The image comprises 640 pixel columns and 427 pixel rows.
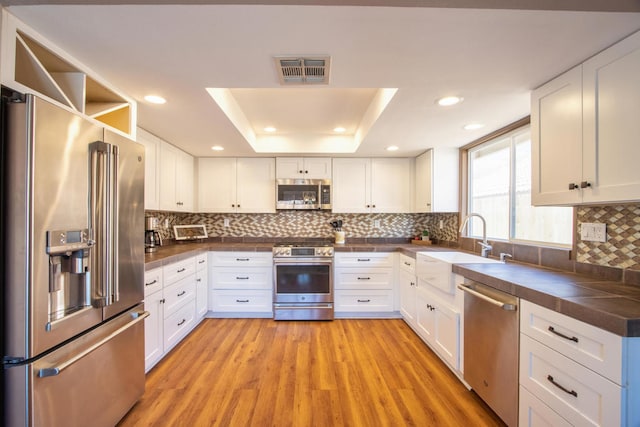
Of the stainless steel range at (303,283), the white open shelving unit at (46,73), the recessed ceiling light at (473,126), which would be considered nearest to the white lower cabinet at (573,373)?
the recessed ceiling light at (473,126)

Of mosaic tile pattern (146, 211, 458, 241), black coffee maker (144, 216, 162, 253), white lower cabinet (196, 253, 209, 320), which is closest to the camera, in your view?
black coffee maker (144, 216, 162, 253)

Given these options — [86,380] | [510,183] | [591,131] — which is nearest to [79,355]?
[86,380]

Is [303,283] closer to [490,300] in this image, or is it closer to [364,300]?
[364,300]

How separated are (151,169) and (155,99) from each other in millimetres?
960

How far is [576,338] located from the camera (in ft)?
3.57

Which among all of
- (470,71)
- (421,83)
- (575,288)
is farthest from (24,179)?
(575,288)

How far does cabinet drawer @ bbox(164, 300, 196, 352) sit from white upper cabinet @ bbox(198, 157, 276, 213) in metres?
1.39

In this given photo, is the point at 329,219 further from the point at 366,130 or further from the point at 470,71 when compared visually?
the point at 470,71

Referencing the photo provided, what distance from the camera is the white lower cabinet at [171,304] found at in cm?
199

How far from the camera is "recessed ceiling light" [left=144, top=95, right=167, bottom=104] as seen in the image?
70.7 inches

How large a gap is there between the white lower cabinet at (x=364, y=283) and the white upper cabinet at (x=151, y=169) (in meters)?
2.07

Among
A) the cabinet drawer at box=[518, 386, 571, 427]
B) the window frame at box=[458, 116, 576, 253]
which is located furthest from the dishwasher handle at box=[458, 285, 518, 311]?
the window frame at box=[458, 116, 576, 253]

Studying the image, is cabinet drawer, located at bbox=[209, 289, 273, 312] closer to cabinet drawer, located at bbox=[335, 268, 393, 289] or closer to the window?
cabinet drawer, located at bbox=[335, 268, 393, 289]

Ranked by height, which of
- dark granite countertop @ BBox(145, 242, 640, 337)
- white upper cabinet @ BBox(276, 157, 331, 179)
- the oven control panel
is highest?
white upper cabinet @ BBox(276, 157, 331, 179)
